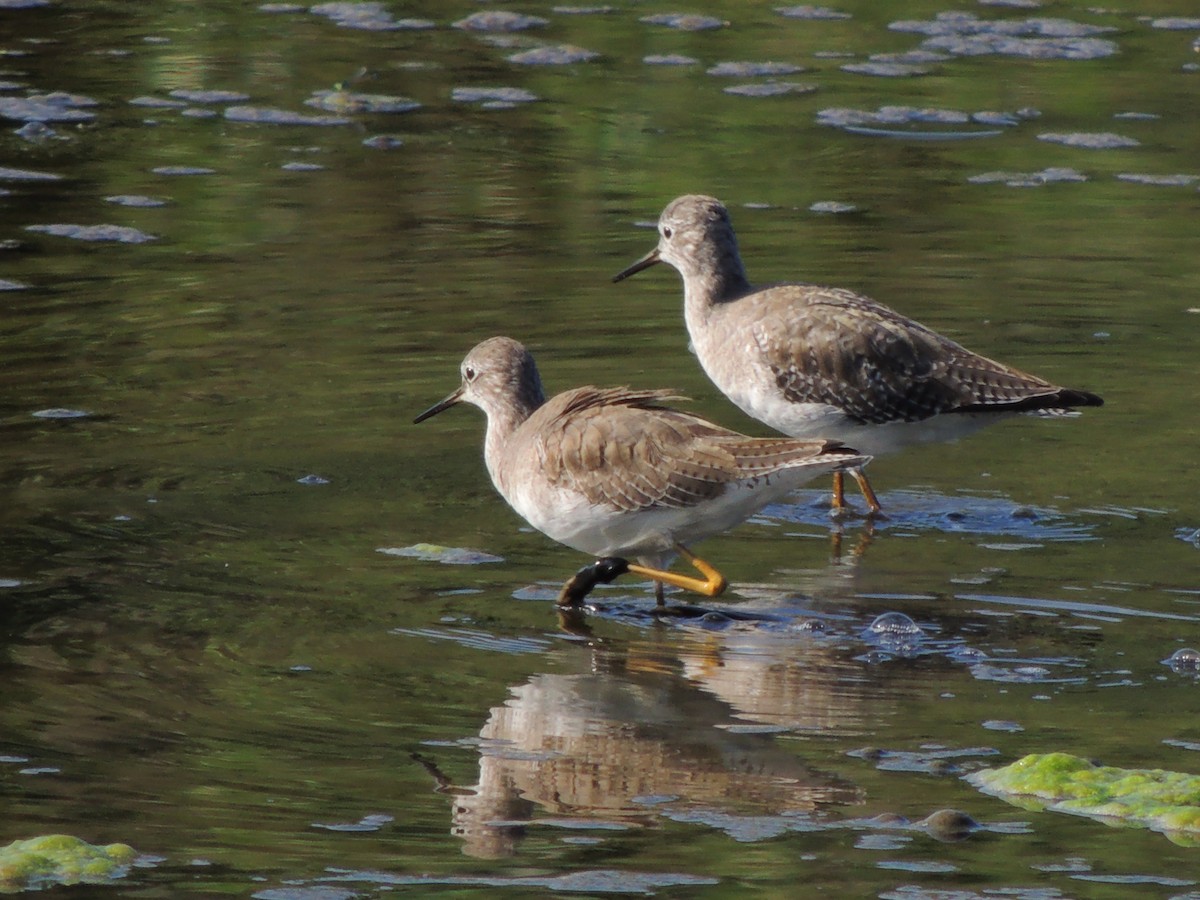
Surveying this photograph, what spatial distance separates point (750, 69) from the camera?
49.2 feet

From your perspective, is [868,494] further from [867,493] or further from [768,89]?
[768,89]

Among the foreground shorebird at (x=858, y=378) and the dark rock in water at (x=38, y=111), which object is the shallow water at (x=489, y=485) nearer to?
the dark rock in water at (x=38, y=111)

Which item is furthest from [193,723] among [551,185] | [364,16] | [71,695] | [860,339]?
[364,16]

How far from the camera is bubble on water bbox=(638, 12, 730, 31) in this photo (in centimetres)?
1595

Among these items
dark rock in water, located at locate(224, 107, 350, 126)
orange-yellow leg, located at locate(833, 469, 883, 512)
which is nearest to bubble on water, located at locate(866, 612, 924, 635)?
orange-yellow leg, located at locate(833, 469, 883, 512)

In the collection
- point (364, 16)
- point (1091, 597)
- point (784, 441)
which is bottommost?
point (1091, 597)

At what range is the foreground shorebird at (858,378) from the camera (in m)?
8.80

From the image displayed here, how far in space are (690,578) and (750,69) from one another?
8160mm

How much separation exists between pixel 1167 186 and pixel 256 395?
6.42 m

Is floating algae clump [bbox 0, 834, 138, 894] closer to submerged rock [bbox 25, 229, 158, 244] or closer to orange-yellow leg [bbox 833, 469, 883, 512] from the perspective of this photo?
orange-yellow leg [bbox 833, 469, 883, 512]

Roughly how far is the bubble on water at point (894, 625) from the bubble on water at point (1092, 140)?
24.1 ft

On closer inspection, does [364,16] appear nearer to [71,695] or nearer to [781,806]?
[71,695]

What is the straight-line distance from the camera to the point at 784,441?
7395 millimetres

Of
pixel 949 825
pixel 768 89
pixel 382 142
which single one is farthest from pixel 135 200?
pixel 949 825
